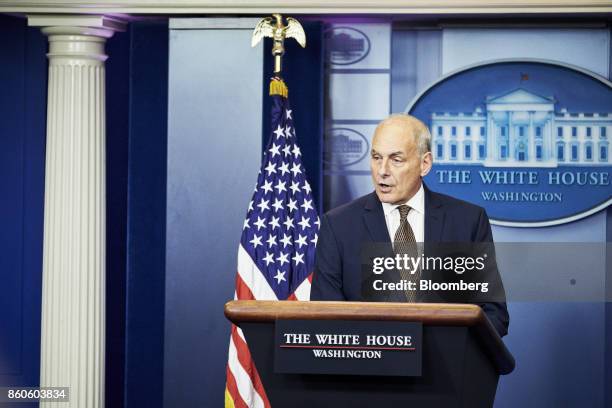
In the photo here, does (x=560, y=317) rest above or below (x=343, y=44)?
below

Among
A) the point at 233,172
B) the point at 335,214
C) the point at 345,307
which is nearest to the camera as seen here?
the point at 345,307

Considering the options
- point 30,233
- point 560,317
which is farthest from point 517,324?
point 30,233

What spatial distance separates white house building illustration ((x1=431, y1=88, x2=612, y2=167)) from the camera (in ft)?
17.2

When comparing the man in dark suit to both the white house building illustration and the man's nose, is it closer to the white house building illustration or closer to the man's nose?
the man's nose

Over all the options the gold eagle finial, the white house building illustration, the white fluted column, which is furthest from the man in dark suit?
the white fluted column

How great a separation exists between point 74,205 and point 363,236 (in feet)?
8.01

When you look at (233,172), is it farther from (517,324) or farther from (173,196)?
(517,324)

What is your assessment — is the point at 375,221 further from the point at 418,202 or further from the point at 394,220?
the point at 418,202

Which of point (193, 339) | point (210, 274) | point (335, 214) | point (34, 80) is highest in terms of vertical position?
point (34, 80)

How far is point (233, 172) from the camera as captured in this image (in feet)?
16.6

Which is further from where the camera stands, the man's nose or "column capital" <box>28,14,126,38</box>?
"column capital" <box>28,14,126,38</box>

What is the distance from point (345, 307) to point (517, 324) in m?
3.31

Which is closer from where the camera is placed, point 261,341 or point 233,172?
point 261,341

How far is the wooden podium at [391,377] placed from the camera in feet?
7.11
